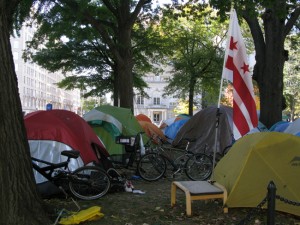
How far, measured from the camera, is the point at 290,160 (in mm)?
6801

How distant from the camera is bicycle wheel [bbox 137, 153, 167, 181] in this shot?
32.5 ft

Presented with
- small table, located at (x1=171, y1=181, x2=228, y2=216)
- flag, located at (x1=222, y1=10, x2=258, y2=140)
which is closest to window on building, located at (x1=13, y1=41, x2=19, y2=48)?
flag, located at (x1=222, y1=10, x2=258, y2=140)

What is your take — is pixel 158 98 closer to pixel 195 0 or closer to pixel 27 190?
pixel 195 0

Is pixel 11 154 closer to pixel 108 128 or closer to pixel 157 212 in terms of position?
pixel 157 212

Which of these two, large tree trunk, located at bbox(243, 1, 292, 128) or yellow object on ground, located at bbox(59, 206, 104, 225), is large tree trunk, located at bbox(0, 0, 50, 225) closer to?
yellow object on ground, located at bbox(59, 206, 104, 225)

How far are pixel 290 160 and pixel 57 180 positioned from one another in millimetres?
4180

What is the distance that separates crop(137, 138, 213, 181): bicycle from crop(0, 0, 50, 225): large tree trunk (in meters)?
4.85

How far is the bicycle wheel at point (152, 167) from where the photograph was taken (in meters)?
9.91

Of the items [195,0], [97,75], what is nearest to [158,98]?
[97,75]

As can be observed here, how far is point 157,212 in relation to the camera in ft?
21.9

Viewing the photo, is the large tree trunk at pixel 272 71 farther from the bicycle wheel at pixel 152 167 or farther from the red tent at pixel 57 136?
the red tent at pixel 57 136

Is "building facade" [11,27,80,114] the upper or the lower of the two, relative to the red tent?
upper

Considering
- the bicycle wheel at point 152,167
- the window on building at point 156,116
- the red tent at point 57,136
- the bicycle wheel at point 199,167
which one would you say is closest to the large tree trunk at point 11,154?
the red tent at point 57,136

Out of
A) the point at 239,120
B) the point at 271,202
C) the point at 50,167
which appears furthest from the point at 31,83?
the point at 271,202
